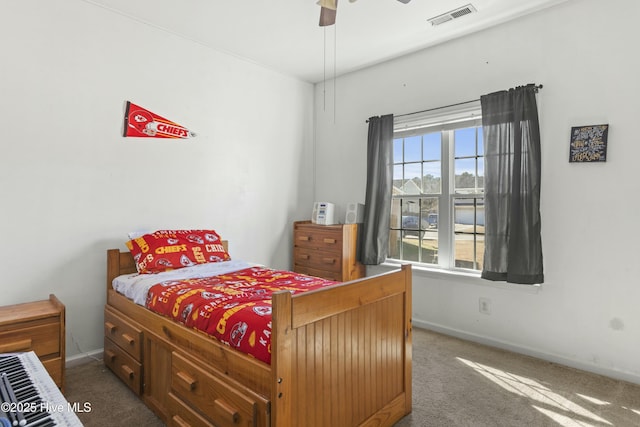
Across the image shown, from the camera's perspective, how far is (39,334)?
212cm

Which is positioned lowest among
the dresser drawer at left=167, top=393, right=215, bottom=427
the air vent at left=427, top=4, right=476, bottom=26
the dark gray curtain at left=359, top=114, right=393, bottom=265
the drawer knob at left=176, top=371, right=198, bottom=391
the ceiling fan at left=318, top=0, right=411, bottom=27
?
the dresser drawer at left=167, top=393, right=215, bottom=427

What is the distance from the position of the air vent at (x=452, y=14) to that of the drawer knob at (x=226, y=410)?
305 centimetres

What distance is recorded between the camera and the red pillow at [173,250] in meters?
2.64

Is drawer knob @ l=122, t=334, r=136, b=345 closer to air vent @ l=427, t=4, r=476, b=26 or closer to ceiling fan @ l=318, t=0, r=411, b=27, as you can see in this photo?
ceiling fan @ l=318, t=0, r=411, b=27

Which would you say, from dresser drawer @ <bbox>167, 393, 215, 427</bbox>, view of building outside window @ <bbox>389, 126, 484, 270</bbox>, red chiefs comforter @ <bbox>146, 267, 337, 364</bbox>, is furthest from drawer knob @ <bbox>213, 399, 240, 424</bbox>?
view of building outside window @ <bbox>389, 126, 484, 270</bbox>

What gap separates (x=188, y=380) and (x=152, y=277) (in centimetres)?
99

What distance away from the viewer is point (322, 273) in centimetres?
381

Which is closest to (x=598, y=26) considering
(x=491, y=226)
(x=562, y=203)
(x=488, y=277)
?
(x=562, y=203)

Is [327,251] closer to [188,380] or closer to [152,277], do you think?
[152,277]

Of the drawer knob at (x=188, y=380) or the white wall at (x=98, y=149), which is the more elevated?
the white wall at (x=98, y=149)

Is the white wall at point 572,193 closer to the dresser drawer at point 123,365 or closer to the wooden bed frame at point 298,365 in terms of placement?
the wooden bed frame at point 298,365

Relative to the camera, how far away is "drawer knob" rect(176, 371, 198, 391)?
167cm

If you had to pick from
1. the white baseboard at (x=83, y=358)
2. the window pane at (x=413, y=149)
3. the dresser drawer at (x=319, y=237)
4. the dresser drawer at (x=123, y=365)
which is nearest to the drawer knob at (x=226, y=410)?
the dresser drawer at (x=123, y=365)

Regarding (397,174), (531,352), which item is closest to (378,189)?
(397,174)
